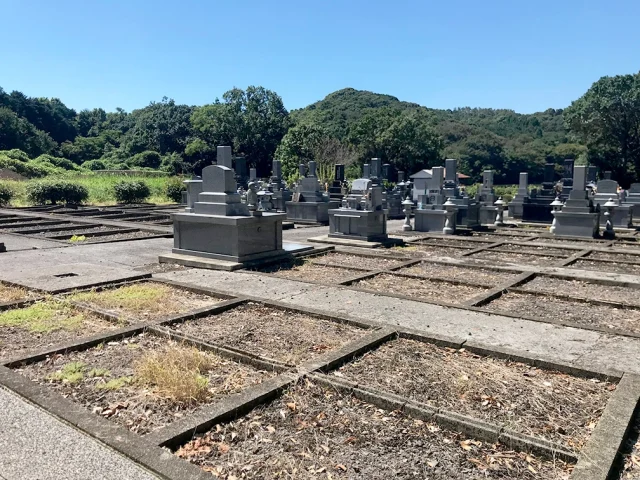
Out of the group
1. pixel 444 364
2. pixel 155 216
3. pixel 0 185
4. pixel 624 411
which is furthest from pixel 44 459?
pixel 0 185

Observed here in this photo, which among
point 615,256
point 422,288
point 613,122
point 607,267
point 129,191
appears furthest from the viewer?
point 613,122

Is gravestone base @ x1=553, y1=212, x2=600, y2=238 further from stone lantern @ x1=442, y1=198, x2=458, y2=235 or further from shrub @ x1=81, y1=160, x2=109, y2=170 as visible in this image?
shrub @ x1=81, y1=160, x2=109, y2=170

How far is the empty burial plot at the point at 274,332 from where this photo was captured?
4.70 meters

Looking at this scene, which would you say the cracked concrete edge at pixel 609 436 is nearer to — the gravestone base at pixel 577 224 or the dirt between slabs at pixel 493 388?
the dirt between slabs at pixel 493 388

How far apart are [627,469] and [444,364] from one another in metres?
1.72

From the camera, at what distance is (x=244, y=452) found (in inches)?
117

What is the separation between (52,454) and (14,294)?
4.50 meters

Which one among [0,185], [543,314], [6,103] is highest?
[6,103]

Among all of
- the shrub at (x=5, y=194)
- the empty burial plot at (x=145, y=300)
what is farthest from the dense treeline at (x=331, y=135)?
the empty burial plot at (x=145, y=300)

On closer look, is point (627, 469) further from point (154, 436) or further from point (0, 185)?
point (0, 185)

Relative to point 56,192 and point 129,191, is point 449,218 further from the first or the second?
point 56,192

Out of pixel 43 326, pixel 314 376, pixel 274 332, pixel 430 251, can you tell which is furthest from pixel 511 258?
pixel 43 326

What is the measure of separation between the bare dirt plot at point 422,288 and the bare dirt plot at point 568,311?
1.70 ft

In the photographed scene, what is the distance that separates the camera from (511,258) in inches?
428
